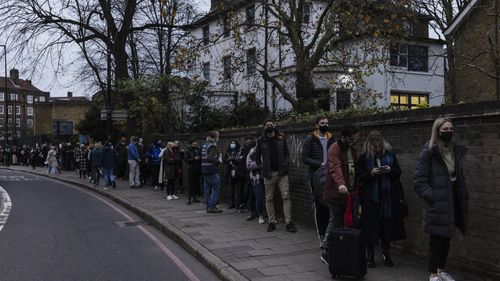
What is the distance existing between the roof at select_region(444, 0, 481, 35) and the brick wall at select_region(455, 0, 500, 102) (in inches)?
6.0

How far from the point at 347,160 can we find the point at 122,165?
56.6ft

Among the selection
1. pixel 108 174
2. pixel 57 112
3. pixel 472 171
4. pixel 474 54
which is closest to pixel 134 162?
pixel 108 174

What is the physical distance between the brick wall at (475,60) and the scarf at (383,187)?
10878 millimetres

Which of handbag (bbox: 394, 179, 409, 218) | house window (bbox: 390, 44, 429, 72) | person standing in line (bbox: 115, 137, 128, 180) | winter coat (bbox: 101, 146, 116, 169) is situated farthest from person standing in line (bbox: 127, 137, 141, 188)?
house window (bbox: 390, 44, 429, 72)

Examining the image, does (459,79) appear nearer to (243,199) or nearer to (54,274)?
(243,199)

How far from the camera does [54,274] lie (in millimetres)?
6773

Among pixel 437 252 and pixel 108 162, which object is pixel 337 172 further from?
pixel 108 162

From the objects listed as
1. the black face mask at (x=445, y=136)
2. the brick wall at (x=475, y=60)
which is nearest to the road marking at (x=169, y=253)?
the black face mask at (x=445, y=136)

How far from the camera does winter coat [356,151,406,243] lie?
619cm

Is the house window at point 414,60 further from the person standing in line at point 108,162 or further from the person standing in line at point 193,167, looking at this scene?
the person standing in line at point 193,167

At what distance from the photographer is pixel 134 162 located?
18531 millimetres

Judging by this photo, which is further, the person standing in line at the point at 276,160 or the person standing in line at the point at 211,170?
the person standing in line at the point at 211,170

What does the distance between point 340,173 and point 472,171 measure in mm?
1483

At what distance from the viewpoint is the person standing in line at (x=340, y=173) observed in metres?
6.30
